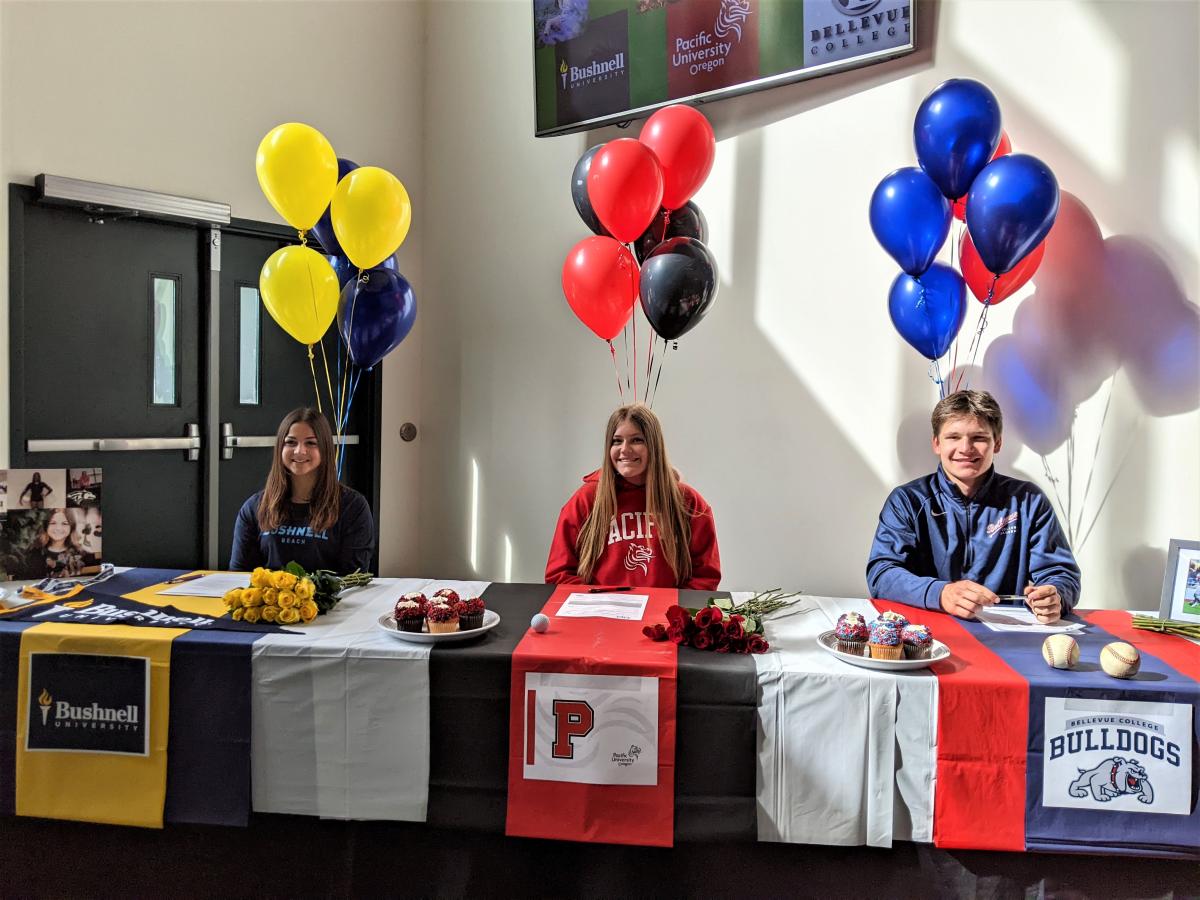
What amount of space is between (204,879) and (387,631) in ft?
2.06

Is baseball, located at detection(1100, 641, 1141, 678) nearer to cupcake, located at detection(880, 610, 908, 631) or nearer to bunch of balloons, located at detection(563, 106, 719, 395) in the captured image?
cupcake, located at detection(880, 610, 908, 631)

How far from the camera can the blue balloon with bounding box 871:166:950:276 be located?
2594 mm

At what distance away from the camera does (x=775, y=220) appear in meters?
3.47

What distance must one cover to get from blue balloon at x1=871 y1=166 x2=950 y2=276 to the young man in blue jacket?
559mm

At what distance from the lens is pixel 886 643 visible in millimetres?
1662

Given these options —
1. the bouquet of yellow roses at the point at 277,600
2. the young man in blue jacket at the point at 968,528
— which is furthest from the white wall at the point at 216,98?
the young man in blue jacket at the point at 968,528

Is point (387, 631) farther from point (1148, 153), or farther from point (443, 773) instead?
point (1148, 153)

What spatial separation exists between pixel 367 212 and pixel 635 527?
4.30ft

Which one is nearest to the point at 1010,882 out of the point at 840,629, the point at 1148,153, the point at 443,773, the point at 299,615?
the point at 840,629

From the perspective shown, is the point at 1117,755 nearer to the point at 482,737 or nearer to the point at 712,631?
the point at 712,631

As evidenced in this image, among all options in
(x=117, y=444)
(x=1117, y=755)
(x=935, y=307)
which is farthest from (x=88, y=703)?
(x=935, y=307)

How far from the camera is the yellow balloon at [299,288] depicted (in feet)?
8.98

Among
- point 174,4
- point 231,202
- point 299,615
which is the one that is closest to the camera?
point 299,615

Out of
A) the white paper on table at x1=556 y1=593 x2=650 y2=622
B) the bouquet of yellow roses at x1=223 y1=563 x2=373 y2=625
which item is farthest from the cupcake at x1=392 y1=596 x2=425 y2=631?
the white paper on table at x1=556 y1=593 x2=650 y2=622
